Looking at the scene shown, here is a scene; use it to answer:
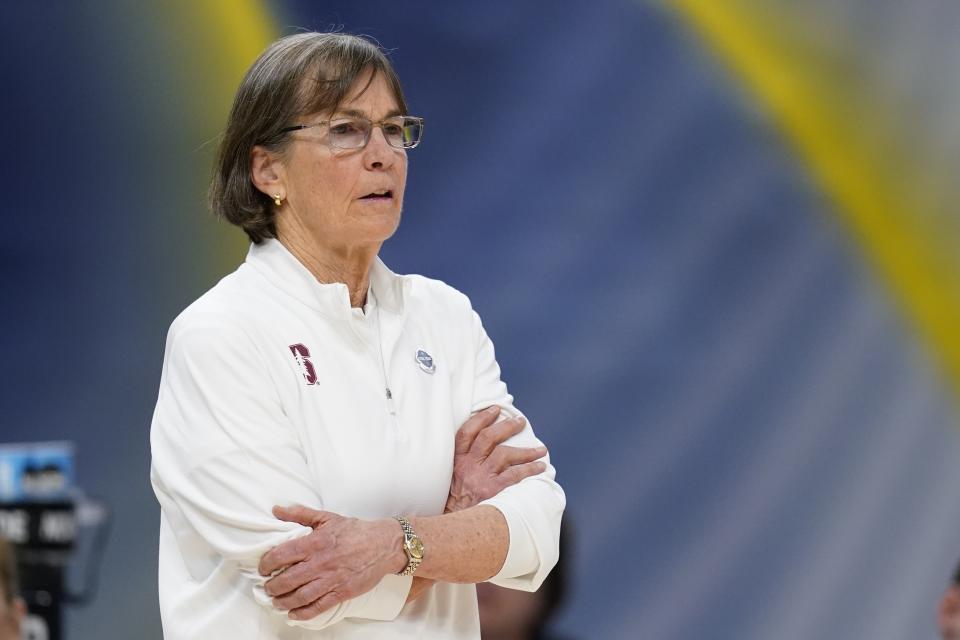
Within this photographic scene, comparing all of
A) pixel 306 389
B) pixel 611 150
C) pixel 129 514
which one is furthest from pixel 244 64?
pixel 306 389

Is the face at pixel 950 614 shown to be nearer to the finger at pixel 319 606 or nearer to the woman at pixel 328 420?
the woman at pixel 328 420

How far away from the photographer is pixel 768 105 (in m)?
4.09

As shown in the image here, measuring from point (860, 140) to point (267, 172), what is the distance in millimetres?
2488

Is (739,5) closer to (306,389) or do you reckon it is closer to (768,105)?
(768,105)

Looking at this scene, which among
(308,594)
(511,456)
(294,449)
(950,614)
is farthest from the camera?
(950,614)

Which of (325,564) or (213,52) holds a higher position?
(213,52)

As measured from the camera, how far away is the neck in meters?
2.12

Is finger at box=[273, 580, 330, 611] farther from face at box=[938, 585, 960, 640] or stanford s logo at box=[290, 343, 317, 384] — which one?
face at box=[938, 585, 960, 640]

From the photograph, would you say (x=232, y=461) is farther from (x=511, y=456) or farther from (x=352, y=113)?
(x=352, y=113)

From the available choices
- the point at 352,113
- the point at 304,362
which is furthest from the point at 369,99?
the point at 304,362

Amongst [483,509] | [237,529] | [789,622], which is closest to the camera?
[237,529]

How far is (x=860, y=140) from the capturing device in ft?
13.4

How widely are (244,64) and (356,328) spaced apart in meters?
2.34

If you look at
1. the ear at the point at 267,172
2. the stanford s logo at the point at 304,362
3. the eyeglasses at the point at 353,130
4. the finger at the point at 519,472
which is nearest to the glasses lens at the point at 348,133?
the eyeglasses at the point at 353,130
